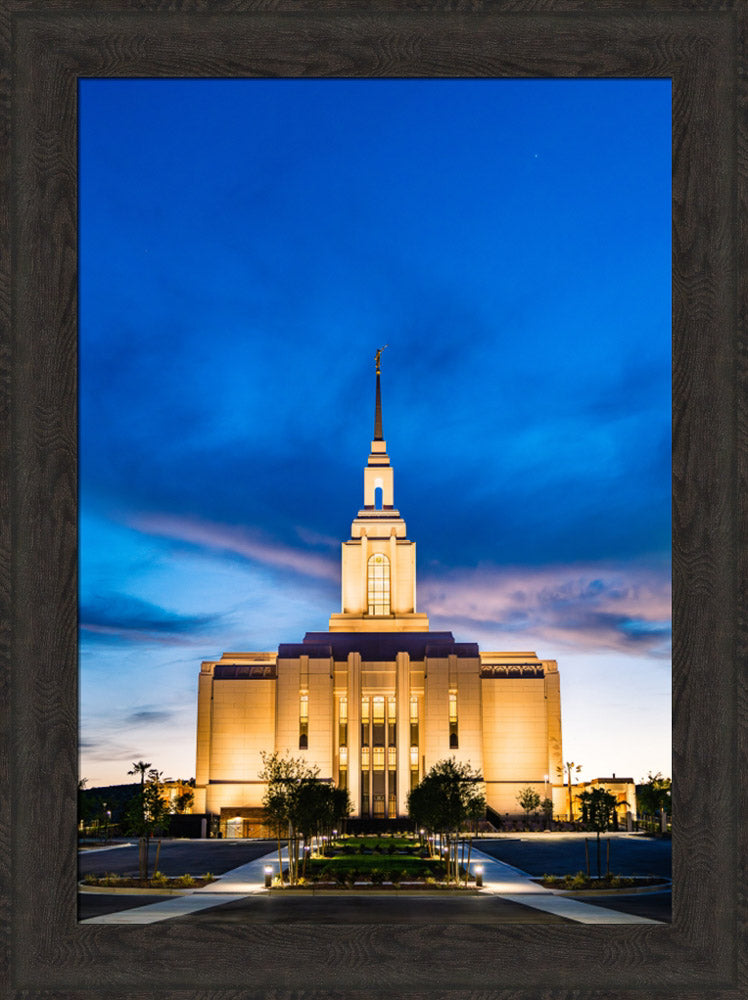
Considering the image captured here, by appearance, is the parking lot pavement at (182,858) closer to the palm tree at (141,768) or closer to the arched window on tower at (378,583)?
the palm tree at (141,768)

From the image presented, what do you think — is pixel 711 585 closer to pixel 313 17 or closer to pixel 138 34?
pixel 313 17

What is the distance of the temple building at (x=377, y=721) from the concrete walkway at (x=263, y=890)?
40.9 m

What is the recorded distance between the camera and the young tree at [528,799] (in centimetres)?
7325

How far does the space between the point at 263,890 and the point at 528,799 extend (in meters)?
51.3

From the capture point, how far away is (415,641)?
8306cm

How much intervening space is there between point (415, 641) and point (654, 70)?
75.0 metres

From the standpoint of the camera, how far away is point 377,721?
3095 inches

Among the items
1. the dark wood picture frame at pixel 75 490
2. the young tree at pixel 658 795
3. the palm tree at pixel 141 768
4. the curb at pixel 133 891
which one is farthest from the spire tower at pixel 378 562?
the dark wood picture frame at pixel 75 490

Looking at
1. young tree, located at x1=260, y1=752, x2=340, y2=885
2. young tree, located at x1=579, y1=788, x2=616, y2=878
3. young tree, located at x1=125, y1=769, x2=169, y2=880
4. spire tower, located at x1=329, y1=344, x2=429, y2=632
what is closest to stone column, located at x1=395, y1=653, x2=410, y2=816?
spire tower, located at x1=329, y1=344, x2=429, y2=632

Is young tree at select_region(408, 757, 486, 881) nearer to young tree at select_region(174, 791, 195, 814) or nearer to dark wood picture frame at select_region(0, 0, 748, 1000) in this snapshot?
dark wood picture frame at select_region(0, 0, 748, 1000)

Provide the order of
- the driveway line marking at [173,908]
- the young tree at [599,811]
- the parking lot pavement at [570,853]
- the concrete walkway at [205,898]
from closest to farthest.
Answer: the driveway line marking at [173,908]
the concrete walkway at [205,898]
the young tree at [599,811]
the parking lot pavement at [570,853]

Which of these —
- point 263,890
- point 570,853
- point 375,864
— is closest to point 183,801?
point 570,853

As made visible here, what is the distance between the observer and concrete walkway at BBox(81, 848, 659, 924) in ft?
56.6

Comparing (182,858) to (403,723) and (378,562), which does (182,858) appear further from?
(378,562)
